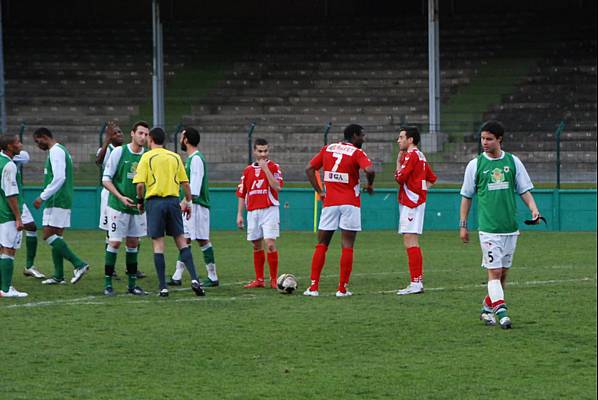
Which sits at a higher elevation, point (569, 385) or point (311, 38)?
point (311, 38)

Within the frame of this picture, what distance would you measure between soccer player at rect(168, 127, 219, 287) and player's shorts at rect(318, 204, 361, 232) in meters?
1.98

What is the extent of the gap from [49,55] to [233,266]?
2407 centimetres

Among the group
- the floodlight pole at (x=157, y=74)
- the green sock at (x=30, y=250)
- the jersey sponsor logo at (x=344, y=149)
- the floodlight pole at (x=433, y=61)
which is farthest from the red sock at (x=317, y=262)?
the floodlight pole at (x=157, y=74)

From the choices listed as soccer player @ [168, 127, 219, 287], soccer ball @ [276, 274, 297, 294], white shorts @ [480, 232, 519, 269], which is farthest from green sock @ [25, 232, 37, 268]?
white shorts @ [480, 232, 519, 269]

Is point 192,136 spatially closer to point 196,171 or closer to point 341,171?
point 196,171

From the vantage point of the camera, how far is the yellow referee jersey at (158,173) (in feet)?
42.2

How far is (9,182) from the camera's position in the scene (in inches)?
510

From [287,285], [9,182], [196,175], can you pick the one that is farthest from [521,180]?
[9,182]

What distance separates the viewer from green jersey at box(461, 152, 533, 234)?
35.1 ft

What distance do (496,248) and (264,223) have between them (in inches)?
165

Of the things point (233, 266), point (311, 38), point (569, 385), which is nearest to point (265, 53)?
point (311, 38)

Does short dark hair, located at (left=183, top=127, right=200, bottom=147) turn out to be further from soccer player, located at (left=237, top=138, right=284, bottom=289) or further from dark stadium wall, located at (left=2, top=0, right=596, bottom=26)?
dark stadium wall, located at (left=2, top=0, right=596, bottom=26)

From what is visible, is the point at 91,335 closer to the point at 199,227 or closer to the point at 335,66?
the point at 199,227

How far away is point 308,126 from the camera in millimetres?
33031
